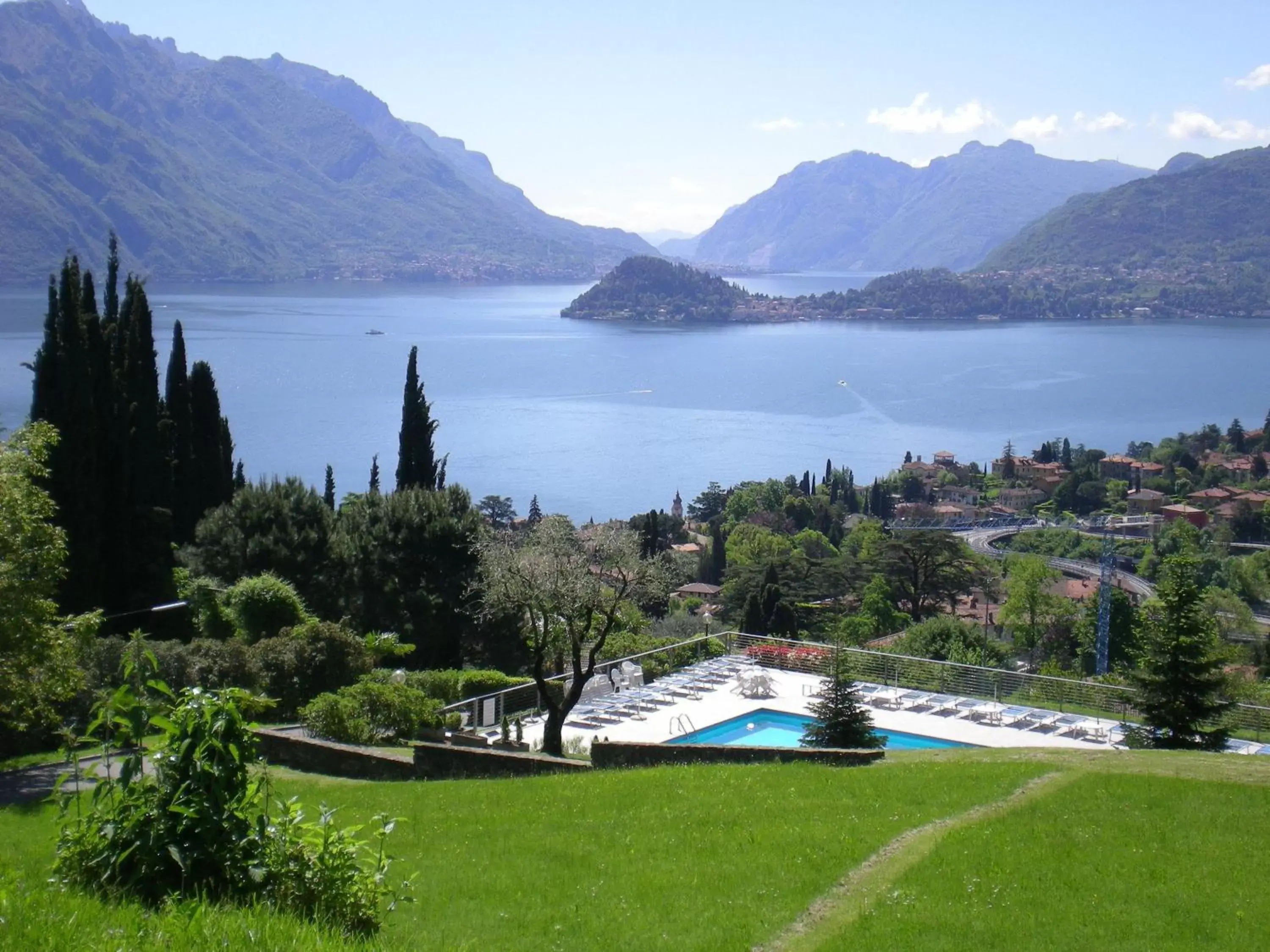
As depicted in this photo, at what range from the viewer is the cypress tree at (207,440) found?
2331 cm

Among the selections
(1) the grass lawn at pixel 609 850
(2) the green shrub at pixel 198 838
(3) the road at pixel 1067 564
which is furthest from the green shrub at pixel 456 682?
(3) the road at pixel 1067 564

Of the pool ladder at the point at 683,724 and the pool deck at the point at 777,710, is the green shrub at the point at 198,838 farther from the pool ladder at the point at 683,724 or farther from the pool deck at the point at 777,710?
the pool ladder at the point at 683,724

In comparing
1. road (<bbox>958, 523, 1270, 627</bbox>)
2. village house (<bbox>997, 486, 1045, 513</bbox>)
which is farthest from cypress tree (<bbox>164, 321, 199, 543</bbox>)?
village house (<bbox>997, 486, 1045, 513</bbox>)

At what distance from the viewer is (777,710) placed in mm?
15648

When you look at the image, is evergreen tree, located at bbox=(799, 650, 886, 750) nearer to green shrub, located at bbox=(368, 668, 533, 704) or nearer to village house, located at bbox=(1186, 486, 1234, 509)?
green shrub, located at bbox=(368, 668, 533, 704)

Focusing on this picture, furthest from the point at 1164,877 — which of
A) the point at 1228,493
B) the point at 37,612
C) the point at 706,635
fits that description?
the point at 1228,493

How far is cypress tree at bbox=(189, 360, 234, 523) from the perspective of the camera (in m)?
23.3

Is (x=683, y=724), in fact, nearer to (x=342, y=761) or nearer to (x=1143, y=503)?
(x=342, y=761)

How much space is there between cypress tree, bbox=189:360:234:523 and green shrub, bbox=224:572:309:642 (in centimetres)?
820

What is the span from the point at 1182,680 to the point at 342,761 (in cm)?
870

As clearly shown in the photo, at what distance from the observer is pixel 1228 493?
78.8 m

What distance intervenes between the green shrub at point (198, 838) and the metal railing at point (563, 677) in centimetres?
903

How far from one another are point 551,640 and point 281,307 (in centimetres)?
15842

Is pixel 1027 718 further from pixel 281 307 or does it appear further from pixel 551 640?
pixel 281 307
